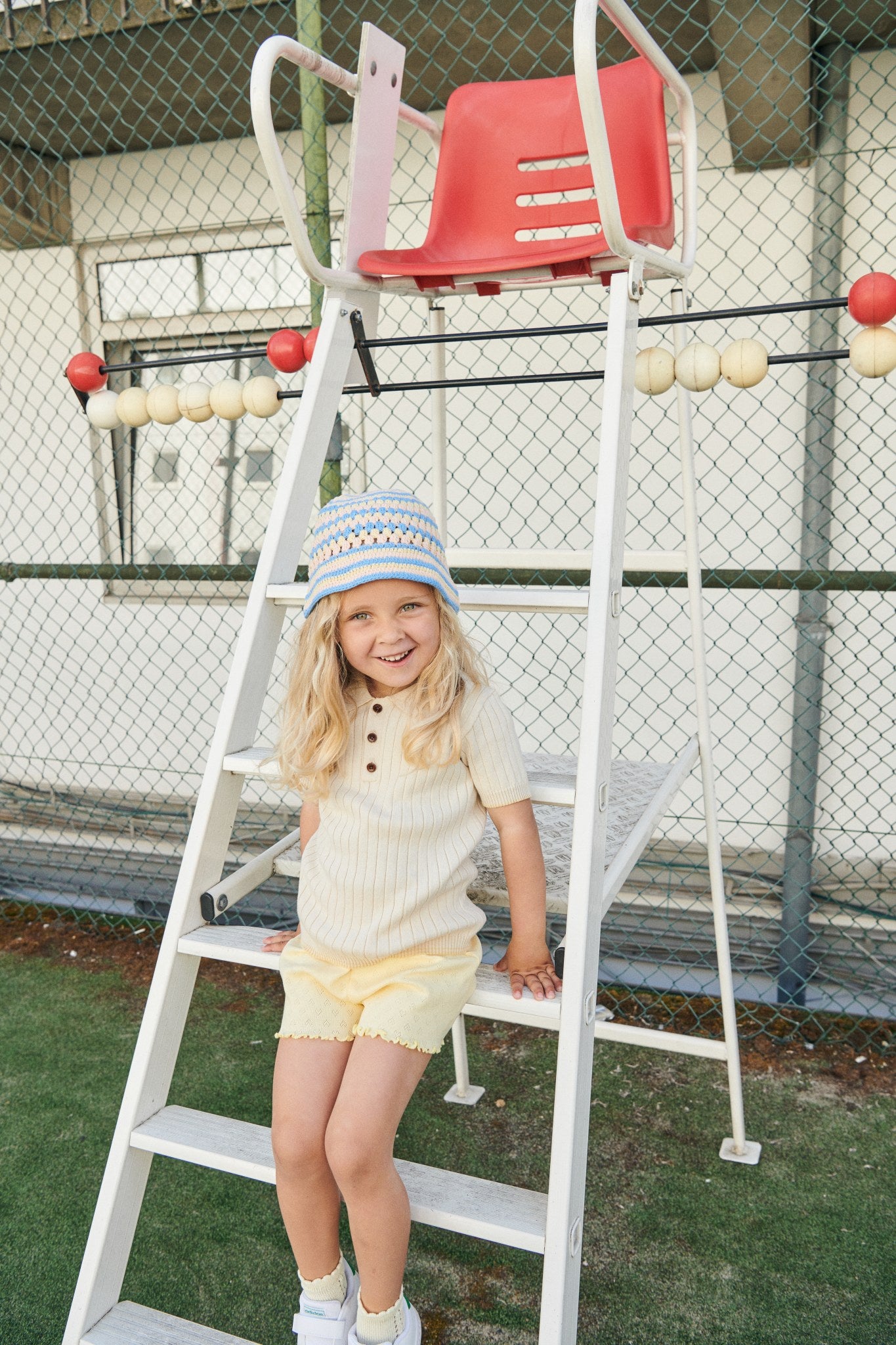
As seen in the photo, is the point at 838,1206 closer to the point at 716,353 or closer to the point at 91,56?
the point at 716,353

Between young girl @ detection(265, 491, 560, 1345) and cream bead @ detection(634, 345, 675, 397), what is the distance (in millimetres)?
429

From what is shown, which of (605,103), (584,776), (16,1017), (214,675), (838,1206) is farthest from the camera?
(214,675)

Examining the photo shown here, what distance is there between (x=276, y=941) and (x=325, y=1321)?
397 millimetres

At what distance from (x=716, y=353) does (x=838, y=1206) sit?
141cm

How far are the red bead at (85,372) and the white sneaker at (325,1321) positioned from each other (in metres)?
1.30

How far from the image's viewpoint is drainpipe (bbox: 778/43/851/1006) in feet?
7.80

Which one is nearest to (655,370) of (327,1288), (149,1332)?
(327,1288)

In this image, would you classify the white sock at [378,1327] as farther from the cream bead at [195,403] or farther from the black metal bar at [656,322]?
the cream bead at [195,403]

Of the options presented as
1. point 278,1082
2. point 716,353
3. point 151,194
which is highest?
point 151,194

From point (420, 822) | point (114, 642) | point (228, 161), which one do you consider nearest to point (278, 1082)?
point (420, 822)

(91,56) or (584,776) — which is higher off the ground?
(91,56)

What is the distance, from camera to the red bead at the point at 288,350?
1.53 meters

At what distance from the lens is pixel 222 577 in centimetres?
252

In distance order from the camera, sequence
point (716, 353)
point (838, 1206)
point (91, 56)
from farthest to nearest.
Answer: point (91, 56) → point (838, 1206) → point (716, 353)
